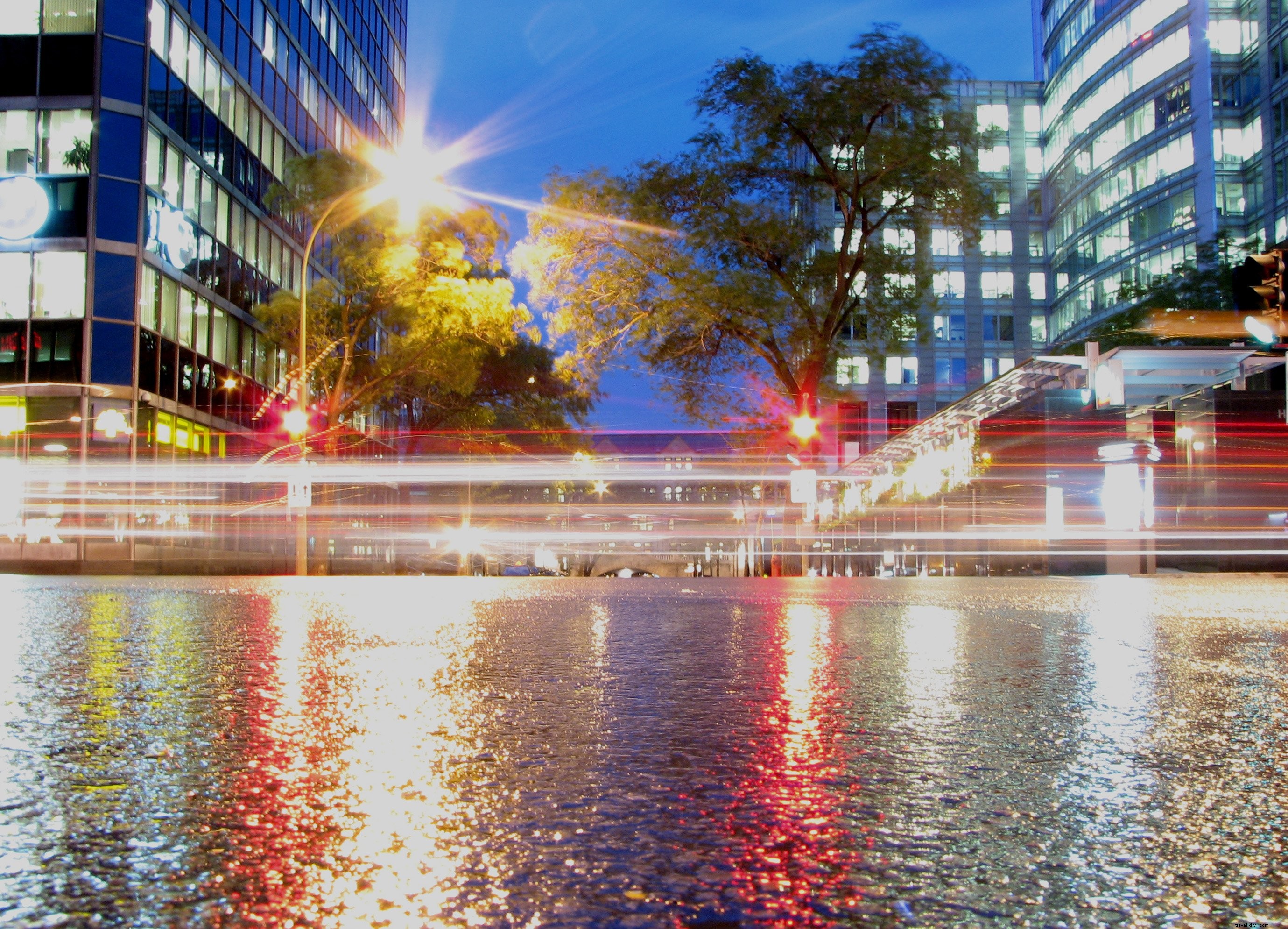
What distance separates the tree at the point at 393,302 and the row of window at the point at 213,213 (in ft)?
7.00

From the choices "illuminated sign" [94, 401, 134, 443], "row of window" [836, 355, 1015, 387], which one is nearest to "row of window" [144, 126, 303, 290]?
"illuminated sign" [94, 401, 134, 443]

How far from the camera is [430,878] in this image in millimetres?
2061

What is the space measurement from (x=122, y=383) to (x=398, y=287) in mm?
7711

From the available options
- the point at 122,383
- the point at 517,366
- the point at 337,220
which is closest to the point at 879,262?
the point at 337,220

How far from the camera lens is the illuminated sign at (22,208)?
101 feet

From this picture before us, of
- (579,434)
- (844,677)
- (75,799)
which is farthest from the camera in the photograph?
(579,434)

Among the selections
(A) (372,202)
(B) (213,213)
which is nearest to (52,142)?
(B) (213,213)

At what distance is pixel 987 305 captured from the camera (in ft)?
253

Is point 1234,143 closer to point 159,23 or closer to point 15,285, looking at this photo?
point 159,23

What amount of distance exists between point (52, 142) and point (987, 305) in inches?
2303

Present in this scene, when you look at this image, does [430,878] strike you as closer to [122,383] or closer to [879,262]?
[879,262]

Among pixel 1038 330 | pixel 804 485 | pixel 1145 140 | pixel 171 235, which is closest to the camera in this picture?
pixel 804 485

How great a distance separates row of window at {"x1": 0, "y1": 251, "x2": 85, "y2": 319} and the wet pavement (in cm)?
2676

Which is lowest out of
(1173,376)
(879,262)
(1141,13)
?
(1173,376)
